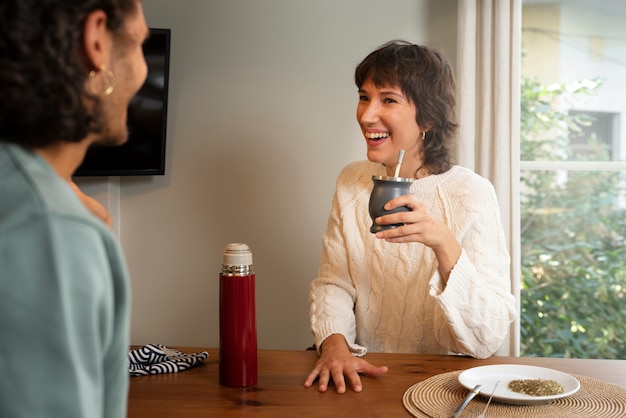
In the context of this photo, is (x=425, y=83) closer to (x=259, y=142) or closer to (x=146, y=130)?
(x=259, y=142)

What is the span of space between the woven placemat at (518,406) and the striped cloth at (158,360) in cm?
50

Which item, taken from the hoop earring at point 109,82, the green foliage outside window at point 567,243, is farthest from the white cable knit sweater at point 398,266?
the hoop earring at point 109,82

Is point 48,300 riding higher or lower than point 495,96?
lower

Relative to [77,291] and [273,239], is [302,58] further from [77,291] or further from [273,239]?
[77,291]

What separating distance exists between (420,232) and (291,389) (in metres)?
0.52

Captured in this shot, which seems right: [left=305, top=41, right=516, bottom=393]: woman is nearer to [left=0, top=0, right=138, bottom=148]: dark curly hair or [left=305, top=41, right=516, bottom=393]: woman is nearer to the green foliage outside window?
the green foliage outside window

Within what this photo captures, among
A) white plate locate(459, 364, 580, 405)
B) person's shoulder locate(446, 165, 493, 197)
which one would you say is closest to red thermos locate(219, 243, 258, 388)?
white plate locate(459, 364, 580, 405)

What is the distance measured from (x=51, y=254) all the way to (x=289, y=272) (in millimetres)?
2443

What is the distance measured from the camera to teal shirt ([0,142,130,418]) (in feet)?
2.03

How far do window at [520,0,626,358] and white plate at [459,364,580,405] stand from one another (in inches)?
71.0

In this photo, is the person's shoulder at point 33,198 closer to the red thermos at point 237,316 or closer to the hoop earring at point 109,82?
the hoop earring at point 109,82

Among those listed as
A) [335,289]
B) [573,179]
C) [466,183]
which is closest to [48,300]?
[335,289]

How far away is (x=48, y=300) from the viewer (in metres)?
0.62

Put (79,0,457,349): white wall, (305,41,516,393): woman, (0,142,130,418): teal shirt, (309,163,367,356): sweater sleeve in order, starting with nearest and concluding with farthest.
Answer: (0,142,130,418): teal shirt < (309,163,367,356): sweater sleeve < (305,41,516,393): woman < (79,0,457,349): white wall
